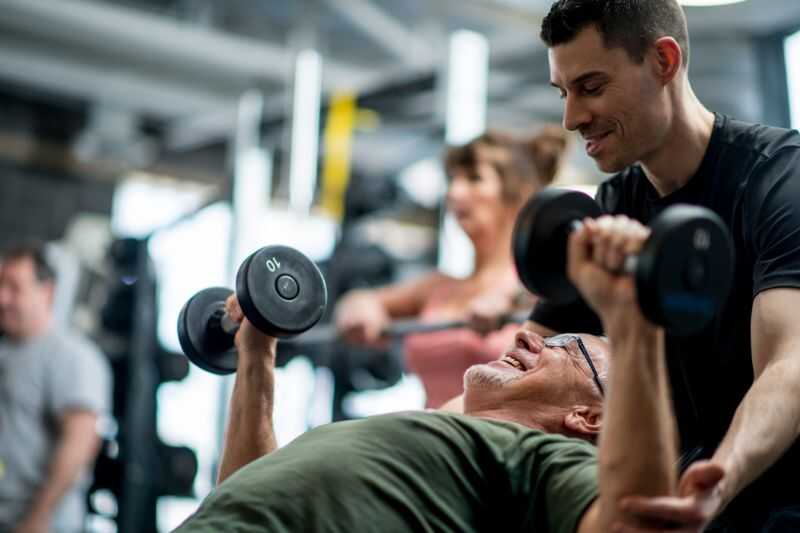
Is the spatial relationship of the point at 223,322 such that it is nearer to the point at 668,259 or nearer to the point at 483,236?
the point at 668,259

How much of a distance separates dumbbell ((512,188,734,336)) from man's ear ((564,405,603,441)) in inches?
16.4

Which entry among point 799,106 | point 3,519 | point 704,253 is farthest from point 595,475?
point 3,519

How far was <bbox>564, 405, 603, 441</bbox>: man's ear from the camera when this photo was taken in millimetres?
1603

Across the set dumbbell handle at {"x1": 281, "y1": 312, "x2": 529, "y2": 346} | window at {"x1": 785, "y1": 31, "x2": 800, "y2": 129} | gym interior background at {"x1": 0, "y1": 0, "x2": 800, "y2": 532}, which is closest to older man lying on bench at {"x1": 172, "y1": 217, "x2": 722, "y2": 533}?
dumbbell handle at {"x1": 281, "y1": 312, "x2": 529, "y2": 346}

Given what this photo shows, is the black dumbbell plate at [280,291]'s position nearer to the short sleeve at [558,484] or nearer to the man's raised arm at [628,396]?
the short sleeve at [558,484]

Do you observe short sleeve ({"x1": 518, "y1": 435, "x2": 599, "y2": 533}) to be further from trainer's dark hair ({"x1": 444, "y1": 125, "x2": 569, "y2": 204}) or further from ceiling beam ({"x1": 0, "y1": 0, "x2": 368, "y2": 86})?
ceiling beam ({"x1": 0, "y1": 0, "x2": 368, "y2": 86})

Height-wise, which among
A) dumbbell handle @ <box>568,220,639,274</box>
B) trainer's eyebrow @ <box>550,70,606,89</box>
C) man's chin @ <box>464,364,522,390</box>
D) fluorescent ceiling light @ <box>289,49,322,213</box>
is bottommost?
man's chin @ <box>464,364,522,390</box>

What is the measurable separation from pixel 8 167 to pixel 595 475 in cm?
680

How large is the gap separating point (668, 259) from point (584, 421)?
0.59 meters

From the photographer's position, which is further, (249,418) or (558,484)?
(249,418)

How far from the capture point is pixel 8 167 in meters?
7.33

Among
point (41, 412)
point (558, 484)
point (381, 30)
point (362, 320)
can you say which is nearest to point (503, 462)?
point (558, 484)

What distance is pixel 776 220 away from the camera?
5.20 ft

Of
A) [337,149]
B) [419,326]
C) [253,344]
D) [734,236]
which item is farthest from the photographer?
[337,149]
